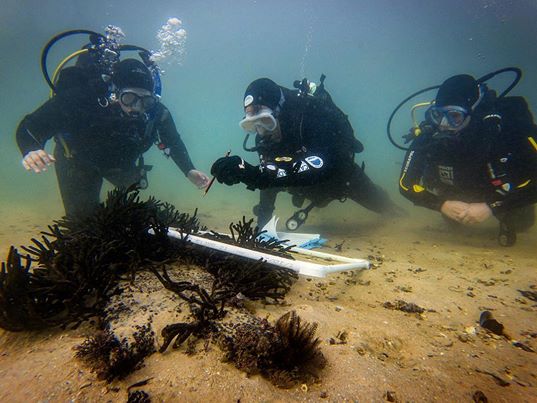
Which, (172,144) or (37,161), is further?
(172,144)

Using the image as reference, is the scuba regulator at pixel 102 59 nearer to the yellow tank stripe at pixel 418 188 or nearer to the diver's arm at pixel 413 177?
the diver's arm at pixel 413 177

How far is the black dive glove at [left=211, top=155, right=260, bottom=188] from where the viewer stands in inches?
164

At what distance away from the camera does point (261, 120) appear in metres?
5.64

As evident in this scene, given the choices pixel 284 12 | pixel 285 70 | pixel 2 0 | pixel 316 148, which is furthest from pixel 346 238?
pixel 285 70

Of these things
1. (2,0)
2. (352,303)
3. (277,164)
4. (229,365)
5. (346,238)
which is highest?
(2,0)

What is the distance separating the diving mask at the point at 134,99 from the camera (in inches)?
258

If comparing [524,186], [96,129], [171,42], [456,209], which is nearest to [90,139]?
[96,129]

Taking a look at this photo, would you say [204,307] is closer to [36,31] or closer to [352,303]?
[352,303]

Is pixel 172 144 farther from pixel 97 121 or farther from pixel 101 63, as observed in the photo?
pixel 101 63

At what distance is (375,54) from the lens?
179 ft

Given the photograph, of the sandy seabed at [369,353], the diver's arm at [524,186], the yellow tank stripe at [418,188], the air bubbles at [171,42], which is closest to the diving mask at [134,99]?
the sandy seabed at [369,353]

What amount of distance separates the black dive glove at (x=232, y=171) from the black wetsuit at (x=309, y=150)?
0.70 ft

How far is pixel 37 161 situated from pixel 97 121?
7.33 feet

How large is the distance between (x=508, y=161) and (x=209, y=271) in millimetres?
6392
